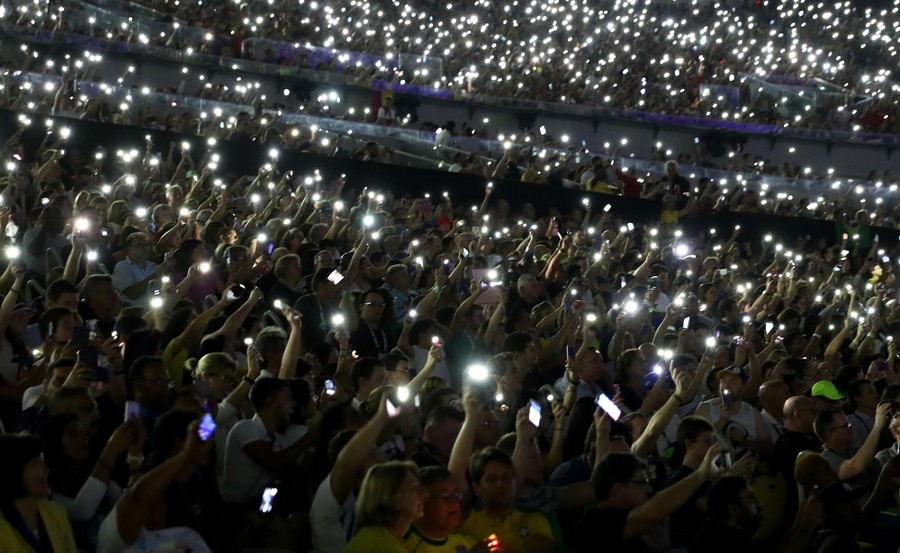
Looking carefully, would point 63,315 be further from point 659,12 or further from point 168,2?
point 659,12

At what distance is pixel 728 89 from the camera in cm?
2783

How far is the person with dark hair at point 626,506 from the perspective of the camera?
17.9 ft

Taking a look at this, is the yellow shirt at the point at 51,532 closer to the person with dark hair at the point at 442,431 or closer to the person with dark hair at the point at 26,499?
the person with dark hair at the point at 26,499

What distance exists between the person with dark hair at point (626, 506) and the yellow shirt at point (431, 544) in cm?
68

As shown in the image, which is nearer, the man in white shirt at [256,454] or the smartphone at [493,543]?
the smartphone at [493,543]

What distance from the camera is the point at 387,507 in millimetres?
4801

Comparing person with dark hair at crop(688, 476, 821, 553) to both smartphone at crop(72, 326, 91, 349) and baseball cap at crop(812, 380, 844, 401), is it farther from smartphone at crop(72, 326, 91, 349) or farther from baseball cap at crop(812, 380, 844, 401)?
baseball cap at crop(812, 380, 844, 401)

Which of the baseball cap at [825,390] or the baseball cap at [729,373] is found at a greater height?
the baseball cap at [729,373]

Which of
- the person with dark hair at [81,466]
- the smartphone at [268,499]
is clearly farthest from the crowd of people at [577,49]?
the person with dark hair at [81,466]

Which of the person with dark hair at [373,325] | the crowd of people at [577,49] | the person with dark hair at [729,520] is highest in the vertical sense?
the person with dark hair at [729,520]

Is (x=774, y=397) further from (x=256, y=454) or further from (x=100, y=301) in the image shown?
(x=100, y=301)

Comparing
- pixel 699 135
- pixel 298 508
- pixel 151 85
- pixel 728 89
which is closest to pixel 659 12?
pixel 728 89

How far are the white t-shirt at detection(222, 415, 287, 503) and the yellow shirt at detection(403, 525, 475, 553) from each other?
1184mm

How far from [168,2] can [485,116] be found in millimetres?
7074
